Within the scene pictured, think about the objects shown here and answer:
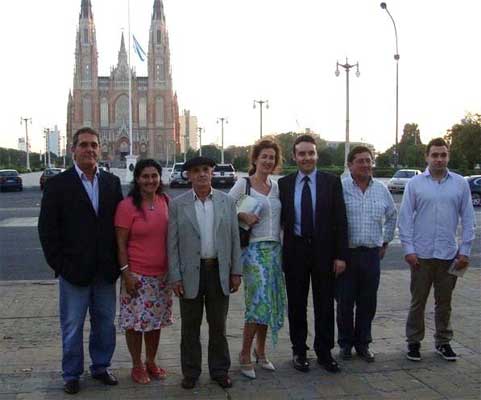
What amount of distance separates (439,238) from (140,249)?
8.72 ft

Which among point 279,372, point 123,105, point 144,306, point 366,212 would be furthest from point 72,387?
Answer: point 123,105

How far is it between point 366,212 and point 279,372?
1604mm

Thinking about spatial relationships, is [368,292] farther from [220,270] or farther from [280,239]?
[220,270]

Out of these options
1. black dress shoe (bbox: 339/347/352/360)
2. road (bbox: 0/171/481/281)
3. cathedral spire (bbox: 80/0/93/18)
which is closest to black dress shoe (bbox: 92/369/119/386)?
black dress shoe (bbox: 339/347/352/360)

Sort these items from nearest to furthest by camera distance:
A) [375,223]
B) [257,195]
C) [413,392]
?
[413,392], [257,195], [375,223]

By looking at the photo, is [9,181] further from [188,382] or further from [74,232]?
[188,382]

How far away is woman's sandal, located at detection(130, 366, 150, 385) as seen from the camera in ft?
16.8

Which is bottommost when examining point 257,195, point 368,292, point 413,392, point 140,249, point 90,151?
point 413,392

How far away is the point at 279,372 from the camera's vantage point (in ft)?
17.7

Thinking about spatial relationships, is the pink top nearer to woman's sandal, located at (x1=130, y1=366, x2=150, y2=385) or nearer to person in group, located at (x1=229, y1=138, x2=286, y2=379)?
person in group, located at (x1=229, y1=138, x2=286, y2=379)

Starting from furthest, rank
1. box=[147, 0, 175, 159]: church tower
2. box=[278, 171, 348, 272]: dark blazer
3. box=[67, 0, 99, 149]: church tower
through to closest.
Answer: box=[147, 0, 175, 159]: church tower
box=[67, 0, 99, 149]: church tower
box=[278, 171, 348, 272]: dark blazer

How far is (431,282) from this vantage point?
582cm

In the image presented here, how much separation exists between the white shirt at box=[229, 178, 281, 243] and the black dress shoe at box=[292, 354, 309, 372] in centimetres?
104

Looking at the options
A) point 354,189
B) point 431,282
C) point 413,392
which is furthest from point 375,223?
point 413,392
